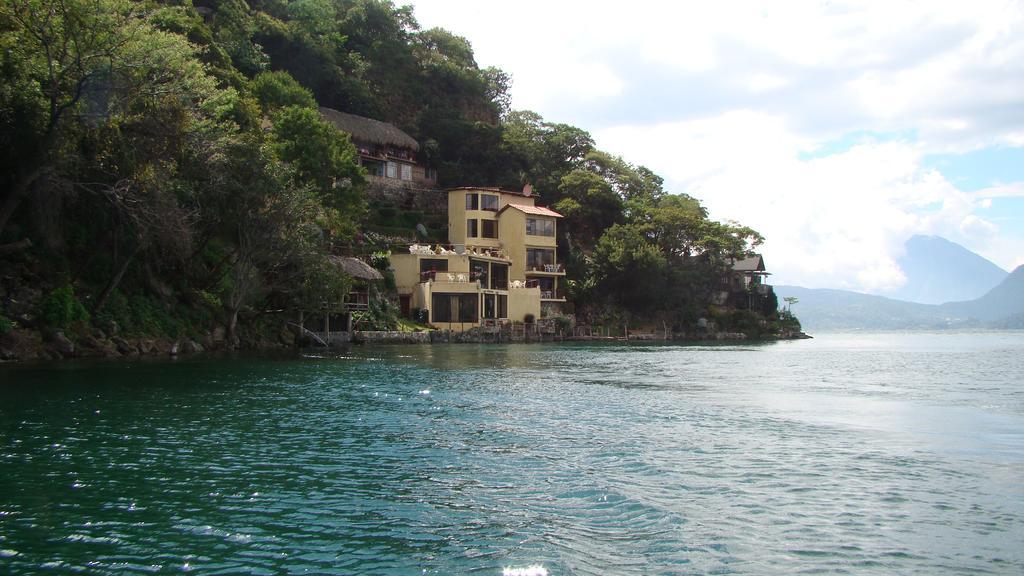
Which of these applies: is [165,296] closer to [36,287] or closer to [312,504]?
[36,287]

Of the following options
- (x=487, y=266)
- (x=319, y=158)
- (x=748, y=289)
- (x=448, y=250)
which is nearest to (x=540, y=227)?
(x=487, y=266)

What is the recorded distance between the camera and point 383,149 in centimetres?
7419

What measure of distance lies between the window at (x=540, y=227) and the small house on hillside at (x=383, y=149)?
12.7 metres

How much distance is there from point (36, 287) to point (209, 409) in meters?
19.5

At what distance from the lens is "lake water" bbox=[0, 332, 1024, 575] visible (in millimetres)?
9266

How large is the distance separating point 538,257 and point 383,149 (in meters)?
18.6

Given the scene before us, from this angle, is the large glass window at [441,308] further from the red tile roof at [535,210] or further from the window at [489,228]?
the red tile roof at [535,210]

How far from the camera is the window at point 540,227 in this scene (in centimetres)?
7431

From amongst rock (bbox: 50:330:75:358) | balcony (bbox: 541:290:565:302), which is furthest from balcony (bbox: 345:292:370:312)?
balcony (bbox: 541:290:565:302)

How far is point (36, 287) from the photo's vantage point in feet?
113

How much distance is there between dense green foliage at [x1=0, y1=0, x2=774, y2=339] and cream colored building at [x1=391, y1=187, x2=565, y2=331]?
4.65 meters

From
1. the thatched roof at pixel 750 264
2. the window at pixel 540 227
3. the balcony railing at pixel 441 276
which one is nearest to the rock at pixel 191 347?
the balcony railing at pixel 441 276

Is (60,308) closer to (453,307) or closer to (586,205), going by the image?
(453,307)

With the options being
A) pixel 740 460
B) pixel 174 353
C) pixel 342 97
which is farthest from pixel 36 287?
pixel 342 97
